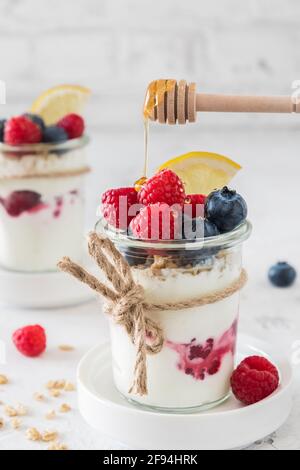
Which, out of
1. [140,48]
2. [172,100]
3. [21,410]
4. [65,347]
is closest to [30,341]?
[65,347]

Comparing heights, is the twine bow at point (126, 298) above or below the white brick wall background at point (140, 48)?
below

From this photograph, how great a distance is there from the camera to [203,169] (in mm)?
1186

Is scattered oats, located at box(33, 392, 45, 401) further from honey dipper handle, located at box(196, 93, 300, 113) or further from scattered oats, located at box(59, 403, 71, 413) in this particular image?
honey dipper handle, located at box(196, 93, 300, 113)

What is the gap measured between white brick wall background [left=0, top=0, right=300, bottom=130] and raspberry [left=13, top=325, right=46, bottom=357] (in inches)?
61.4

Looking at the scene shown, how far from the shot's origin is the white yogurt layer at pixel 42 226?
65.5 inches

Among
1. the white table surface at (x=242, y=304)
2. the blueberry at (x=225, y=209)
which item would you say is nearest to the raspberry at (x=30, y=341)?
the white table surface at (x=242, y=304)

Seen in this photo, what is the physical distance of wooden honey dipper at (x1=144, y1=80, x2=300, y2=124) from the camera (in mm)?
1137

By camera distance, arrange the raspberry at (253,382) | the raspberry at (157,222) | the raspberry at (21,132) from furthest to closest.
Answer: the raspberry at (21,132) → the raspberry at (253,382) → the raspberry at (157,222)

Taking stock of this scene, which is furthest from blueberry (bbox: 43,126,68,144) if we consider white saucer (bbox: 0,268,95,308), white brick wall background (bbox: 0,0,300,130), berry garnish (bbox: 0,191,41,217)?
white brick wall background (bbox: 0,0,300,130)

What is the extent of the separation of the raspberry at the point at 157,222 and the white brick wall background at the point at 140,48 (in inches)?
74.2

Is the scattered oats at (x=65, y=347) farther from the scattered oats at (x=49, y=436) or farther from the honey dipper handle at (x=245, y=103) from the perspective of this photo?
the honey dipper handle at (x=245, y=103)

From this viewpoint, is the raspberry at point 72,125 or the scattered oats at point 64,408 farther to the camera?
the raspberry at point 72,125
